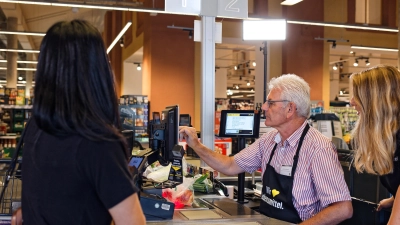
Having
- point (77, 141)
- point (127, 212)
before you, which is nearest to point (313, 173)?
point (127, 212)

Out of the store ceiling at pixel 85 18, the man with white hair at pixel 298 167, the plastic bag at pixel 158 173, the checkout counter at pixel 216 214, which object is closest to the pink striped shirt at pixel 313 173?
the man with white hair at pixel 298 167

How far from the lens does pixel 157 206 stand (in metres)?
2.15

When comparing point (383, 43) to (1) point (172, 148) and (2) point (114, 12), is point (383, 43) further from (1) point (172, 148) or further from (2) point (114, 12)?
(1) point (172, 148)

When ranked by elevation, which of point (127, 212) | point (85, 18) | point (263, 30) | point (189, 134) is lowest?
point (127, 212)

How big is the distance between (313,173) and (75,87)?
150 centimetres

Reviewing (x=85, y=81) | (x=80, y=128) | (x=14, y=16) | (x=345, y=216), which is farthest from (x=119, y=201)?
(x=14, y=16)

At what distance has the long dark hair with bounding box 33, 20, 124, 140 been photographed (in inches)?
49.0

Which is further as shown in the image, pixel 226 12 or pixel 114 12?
pixel 114 12

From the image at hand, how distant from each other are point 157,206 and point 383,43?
42.7ft

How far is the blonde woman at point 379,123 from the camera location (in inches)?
84.4

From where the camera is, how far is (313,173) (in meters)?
2.38

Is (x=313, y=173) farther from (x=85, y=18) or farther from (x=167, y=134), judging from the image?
(x=85, y=18)

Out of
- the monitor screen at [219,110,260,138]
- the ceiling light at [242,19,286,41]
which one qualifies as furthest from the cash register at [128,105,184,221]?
the ceiling light at [242,19,286,41]

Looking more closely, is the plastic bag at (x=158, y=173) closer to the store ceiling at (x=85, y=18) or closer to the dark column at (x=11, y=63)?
the store ceiling at (x=85, y=18)
